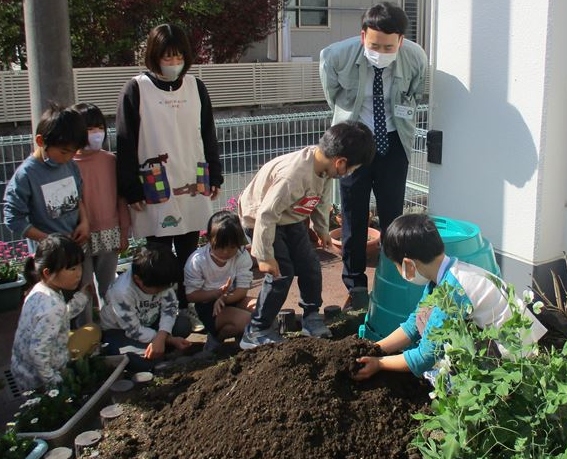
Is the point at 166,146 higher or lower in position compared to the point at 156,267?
higher

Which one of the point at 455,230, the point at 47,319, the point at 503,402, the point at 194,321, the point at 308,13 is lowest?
A: the point at 194,321

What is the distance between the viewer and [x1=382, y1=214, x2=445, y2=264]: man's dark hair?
10.0ft

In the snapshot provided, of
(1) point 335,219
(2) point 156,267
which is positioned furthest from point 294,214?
(1) point 335,219

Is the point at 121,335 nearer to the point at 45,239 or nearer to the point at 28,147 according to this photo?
the point at 45,239

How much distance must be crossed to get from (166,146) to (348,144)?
1.17m

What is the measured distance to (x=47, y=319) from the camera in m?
3.54

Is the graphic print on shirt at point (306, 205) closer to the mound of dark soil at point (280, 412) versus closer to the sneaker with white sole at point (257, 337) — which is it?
the sneaker with white sole at point (257, 337)

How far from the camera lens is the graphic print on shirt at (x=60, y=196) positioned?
3.94 metres

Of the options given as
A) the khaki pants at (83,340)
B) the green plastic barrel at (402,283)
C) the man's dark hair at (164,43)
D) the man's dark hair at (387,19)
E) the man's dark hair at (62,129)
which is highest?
the man's dark hair at (387,19)

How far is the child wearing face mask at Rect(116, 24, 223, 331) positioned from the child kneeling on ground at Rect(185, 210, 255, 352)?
0.25 metres

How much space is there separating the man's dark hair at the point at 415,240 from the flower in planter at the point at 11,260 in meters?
3.15

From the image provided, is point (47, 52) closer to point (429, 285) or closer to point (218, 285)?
point (218, 285)

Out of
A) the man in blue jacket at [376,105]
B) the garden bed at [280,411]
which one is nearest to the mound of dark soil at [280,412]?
the garden bed at [280,411]

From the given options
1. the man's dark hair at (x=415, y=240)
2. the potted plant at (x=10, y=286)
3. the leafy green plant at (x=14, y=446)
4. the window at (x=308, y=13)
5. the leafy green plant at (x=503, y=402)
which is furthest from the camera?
the window at (x=308, y=13)
